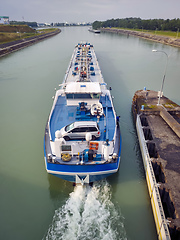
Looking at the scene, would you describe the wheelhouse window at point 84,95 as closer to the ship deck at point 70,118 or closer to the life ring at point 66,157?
the ship deck at point 70,118

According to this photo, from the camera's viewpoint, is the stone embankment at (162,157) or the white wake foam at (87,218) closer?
the stone embankment at (162,157)

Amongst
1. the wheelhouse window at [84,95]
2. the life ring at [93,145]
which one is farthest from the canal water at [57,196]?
the wheelhouse window at [84,95]

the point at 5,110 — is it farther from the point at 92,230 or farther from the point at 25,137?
the point at 92,230

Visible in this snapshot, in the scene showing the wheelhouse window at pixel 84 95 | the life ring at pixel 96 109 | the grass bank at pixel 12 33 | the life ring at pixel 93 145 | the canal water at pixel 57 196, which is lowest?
the canal water at pixel 57 196

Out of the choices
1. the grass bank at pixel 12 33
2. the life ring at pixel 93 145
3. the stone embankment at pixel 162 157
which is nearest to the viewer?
the stone embankment at pixel 162 157

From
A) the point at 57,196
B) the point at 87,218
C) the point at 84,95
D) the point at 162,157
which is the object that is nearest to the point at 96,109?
the point at 84,95

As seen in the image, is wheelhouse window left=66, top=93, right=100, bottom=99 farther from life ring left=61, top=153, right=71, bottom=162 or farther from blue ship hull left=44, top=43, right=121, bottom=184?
life ring left=61, top=153, right=71, bottom=162
